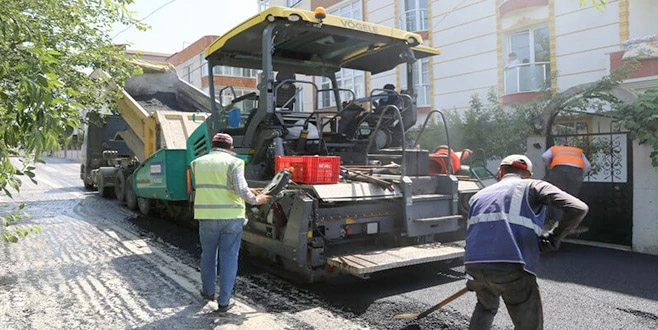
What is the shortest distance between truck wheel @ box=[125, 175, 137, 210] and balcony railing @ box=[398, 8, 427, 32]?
10944mm

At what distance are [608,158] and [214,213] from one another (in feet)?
19.6

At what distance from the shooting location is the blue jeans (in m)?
4.38

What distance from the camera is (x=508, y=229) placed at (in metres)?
2.96

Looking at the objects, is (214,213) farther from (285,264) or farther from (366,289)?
(366,289)

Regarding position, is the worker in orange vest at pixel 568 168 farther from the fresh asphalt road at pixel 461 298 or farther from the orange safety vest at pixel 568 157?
the fresh asphalt road at pixel 461 298

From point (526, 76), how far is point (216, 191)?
1174cm

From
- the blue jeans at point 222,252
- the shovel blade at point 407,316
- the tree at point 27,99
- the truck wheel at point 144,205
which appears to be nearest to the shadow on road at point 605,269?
the shovel blade at point 407,316

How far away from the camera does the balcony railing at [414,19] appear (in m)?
17.6

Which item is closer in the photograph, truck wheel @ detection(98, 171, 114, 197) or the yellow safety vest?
the yellow safety vest

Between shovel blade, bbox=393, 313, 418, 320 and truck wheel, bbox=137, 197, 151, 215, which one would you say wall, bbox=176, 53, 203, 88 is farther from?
shovel blade, bbox=393, 313, 418, 320

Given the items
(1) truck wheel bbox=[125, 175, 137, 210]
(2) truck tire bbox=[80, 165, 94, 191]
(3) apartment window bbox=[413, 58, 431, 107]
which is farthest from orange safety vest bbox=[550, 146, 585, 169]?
(2) truck tire bbox=[80, 165, 94, 191]

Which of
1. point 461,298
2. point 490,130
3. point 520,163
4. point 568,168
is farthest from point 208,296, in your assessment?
point 490,130

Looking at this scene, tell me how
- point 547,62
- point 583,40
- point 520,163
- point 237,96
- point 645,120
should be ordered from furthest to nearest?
point 547,62, point 583,40, point 237,96, point 645,120, point 520,163

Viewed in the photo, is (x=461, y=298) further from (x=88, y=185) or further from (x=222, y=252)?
(x=88, y=185)
